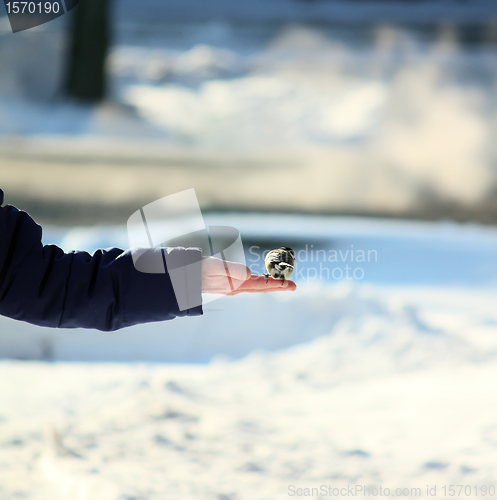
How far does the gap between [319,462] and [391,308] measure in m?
1.03

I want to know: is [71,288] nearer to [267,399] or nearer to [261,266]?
[267,399]

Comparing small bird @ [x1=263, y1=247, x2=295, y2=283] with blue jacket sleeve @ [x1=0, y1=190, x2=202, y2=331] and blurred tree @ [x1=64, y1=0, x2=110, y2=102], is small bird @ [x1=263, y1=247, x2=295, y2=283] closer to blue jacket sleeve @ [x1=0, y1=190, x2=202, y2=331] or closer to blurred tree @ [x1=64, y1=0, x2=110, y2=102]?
blue jacket sleeve @ [x1=0, y1=190, x2=202, y2=331]

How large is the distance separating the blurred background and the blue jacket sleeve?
0.53 meters

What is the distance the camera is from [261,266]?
9.53 ft

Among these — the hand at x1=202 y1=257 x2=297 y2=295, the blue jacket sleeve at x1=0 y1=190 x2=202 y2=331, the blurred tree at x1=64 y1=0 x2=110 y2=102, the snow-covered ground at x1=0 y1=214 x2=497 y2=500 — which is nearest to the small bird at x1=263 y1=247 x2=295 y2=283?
the hand at x1=202 y1=257 x2=297 y2=295

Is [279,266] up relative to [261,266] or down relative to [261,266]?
up

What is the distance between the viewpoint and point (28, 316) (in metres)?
1.13

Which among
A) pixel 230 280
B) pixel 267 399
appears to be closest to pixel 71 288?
pixel 230 280

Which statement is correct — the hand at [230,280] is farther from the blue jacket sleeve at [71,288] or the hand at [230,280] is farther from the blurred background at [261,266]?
the blurred background at [261,266]

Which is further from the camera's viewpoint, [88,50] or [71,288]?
[88,50]

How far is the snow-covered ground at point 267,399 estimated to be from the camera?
1.49 m

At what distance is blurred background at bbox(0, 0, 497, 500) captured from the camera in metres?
1.58

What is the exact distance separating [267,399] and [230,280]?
84 centimetres

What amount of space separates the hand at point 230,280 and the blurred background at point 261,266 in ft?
1.86
